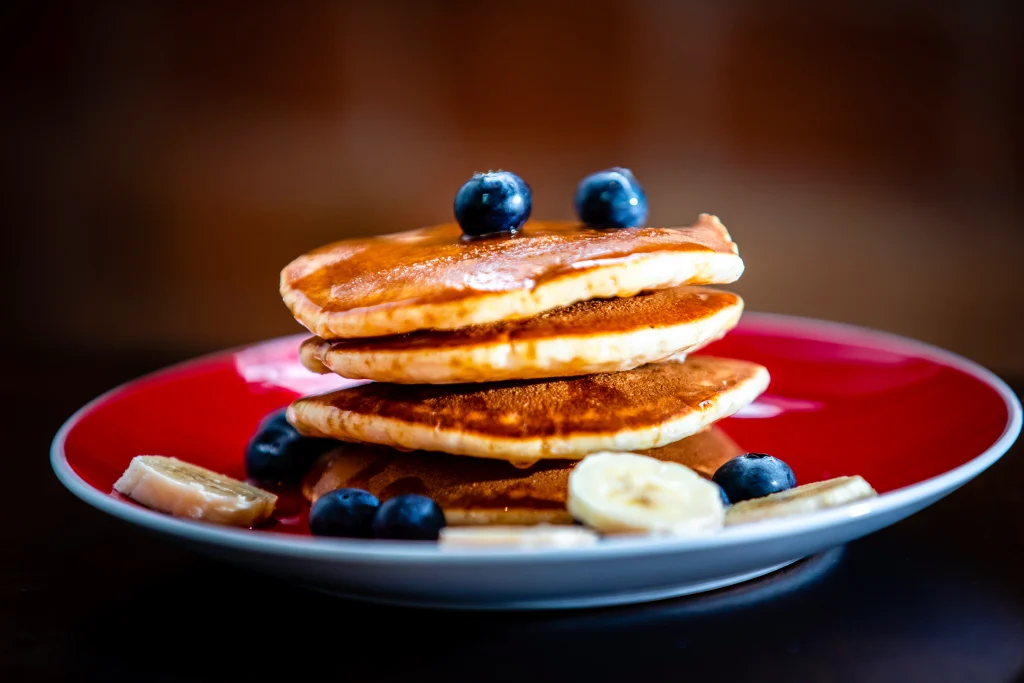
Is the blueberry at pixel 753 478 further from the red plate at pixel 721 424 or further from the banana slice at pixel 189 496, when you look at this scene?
the banana slice at pixel 189 496

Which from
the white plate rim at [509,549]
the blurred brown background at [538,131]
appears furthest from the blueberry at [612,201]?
the blurred brown background at [538,131]

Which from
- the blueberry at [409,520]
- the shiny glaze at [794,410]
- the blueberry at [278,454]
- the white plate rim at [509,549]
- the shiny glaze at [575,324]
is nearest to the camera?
the white plate rim at [509,549]

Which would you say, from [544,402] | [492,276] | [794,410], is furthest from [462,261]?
[794,410]

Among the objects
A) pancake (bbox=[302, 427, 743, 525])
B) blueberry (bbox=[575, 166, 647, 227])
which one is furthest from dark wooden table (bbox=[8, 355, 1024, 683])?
blueberry (bbox=[575, 166, 647, 227])

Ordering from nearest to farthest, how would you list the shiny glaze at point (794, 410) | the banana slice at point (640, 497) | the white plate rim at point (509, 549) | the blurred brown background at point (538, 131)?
the white plate rim at point (509, 549)
the banana slice at point (640, 497)
the shiny glaze at point (794, 410)
the blurred brown background at point (538, 131)

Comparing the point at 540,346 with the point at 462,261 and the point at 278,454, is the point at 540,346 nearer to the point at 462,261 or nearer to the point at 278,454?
the point at 462,261

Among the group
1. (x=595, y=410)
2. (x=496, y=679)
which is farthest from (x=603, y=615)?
(x=595, y=410)

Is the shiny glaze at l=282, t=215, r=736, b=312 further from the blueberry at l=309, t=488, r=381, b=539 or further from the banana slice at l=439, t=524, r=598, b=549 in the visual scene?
the banana slice at l=439, t=524, r=598, b=549
